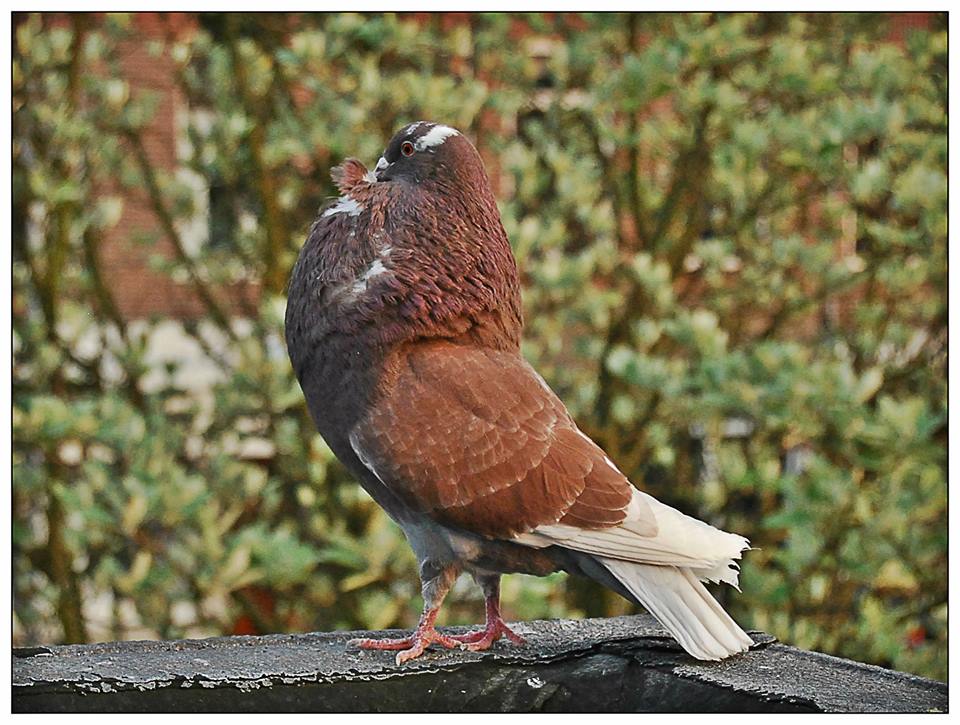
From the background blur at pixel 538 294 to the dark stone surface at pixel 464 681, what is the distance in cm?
139

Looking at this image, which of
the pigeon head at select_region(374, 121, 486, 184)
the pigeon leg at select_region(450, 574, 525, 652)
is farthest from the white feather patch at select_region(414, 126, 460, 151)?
the pigeon leg at select_region(450, 574, 525, 652)

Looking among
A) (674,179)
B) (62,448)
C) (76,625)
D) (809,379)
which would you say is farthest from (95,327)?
(809,379)

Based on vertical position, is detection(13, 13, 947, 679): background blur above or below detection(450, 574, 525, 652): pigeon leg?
above

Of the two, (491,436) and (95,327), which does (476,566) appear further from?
(95,327)

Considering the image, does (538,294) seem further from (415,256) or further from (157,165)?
(415,256)

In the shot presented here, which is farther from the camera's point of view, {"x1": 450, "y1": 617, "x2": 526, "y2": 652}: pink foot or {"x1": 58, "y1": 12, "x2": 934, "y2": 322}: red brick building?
{"x1": 58, "y1": 12, "x2": 934, "y2": 322}: red brick building

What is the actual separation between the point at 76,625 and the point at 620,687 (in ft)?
8.97

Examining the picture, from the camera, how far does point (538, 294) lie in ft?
15.3

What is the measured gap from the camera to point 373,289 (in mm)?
2443

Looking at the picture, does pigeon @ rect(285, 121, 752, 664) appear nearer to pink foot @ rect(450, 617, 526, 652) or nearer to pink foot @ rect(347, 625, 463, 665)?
pink foot @ rect(347, 625, 463, 665)

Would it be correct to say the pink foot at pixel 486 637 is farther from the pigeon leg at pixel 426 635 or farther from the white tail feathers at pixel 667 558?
the white tail feathers at pixel 667 558

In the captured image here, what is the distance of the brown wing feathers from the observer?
240 centimetres

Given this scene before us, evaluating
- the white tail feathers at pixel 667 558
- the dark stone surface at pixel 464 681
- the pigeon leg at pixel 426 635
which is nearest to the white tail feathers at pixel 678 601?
the white tail feathers at pixel 667 558

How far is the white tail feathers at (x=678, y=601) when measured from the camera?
8.13 feet
